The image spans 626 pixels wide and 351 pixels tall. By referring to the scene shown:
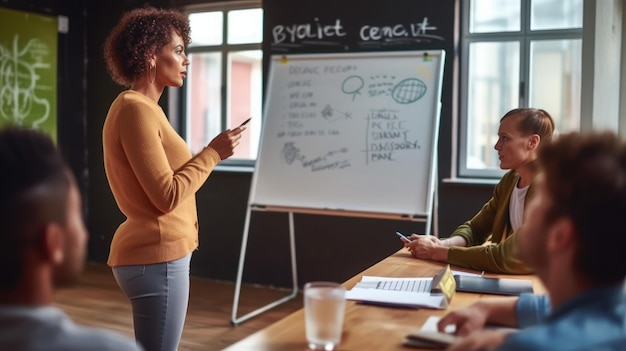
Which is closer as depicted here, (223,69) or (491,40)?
(491,40)

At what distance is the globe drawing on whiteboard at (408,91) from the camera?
11.7 ft

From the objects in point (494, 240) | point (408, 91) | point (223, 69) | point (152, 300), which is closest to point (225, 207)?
point (223, 69)

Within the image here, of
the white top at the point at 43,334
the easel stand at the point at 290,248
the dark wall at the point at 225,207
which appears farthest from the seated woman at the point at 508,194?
the dark wall at the point at 225,207

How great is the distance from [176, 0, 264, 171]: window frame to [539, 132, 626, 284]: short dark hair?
12.2ft

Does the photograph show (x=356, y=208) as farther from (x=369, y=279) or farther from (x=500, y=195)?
(x=369, y=279)

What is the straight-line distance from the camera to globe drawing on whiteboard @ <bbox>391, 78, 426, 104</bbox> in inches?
140

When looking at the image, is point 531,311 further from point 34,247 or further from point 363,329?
point 34,247

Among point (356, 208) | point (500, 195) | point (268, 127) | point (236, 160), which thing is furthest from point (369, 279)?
point (236, 160)

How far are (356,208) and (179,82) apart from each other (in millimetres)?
1791

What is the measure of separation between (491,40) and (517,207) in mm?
2026

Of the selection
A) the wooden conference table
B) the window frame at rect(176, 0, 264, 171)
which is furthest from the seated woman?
the window frame at rect(176, 0, 264, 171)

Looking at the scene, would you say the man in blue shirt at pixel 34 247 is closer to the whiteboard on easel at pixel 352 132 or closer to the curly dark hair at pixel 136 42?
the curly dark hair at pixel 136 42

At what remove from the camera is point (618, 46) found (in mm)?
3371

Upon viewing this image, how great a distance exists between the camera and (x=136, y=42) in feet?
6.14
